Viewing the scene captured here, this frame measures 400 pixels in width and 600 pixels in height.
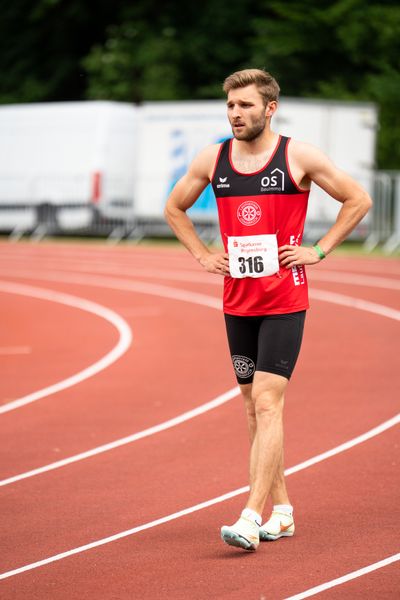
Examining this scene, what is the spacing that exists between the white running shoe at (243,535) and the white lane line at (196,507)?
64 cm

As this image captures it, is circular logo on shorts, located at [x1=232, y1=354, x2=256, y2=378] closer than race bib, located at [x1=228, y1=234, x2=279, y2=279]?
No

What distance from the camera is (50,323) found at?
52.0 feet

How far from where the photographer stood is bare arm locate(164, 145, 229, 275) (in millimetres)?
6418

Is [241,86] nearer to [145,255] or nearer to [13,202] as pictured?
[145,255]

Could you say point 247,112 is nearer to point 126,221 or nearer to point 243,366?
point 243,366

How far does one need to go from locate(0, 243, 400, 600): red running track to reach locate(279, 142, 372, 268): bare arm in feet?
4.33

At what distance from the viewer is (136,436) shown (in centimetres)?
902

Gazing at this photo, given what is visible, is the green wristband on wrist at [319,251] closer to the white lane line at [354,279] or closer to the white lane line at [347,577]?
the white lane line at [347,577]

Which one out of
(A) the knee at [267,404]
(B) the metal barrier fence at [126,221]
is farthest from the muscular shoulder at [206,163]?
(B) the metal barrier fence at [126,221]

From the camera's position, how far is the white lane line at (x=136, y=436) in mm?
7905

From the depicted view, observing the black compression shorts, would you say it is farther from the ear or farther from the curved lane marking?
the curved lane marking

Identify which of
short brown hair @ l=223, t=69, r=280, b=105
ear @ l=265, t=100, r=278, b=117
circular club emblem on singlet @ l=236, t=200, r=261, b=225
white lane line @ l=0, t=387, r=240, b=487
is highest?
short brown hair @ l=223, t=69, r=280, b=105

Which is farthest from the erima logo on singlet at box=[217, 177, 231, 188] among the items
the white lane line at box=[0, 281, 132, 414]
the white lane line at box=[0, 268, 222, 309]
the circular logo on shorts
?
the white lane line at box=[0, 268, 222, 309]

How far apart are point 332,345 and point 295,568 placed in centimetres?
792
